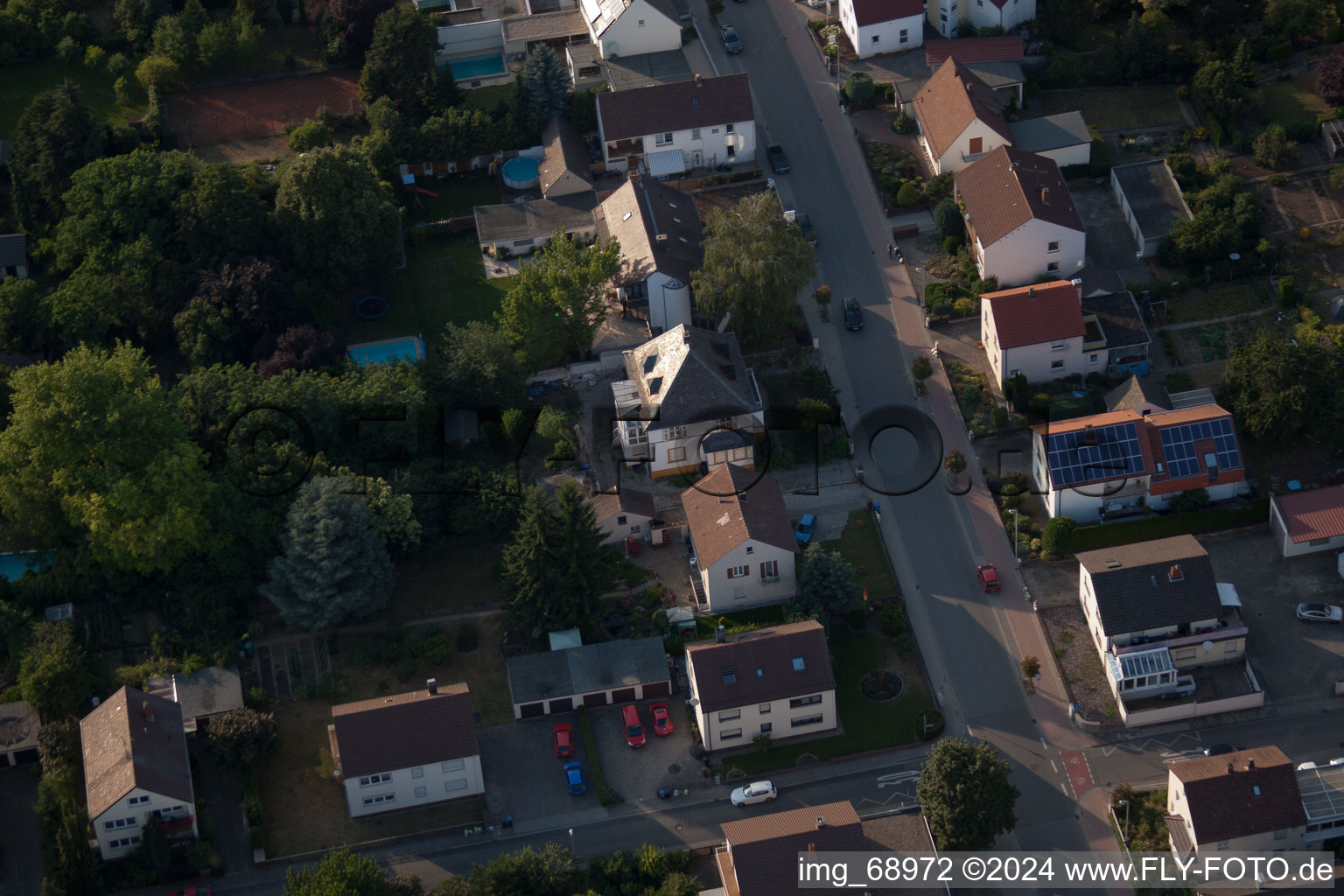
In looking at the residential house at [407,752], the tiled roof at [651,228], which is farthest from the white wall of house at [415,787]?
the tiled roof at [651,228]

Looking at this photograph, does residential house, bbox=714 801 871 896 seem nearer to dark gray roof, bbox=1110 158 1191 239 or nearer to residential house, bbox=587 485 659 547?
residential house, bbox=587 485 659 547

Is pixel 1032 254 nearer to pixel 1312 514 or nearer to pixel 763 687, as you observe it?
pixel 1312 514

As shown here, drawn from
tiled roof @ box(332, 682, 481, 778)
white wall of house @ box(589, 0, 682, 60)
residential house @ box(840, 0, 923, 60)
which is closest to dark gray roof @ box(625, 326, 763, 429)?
tiled roof @ box(332, 682, 481, 778)

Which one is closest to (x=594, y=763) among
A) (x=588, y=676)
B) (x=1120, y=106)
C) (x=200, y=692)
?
(x=588, y=676)

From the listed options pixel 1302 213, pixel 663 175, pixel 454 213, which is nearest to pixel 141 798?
pixel 454 213

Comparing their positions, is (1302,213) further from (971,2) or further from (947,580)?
(947,580)

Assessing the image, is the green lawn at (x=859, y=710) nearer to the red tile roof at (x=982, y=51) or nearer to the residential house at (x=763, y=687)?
the residential house at (x=763, y=687)
